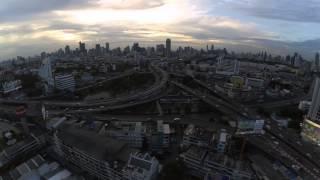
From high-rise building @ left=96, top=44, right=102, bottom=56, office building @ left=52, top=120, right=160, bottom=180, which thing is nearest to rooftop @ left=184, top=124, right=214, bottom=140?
office building @ left=52, top=120, right=160, bottom=180

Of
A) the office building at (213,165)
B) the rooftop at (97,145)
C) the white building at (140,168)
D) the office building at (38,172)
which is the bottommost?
the office building at (38,172)

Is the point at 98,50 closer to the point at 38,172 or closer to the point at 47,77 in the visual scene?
the point at 47,77

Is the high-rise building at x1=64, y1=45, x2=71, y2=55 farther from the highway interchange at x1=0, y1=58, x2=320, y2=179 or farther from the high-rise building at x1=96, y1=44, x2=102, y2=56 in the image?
the highway interchange at x1=0, y1=58, x2=320, y2=179

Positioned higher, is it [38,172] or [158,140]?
[158,140]

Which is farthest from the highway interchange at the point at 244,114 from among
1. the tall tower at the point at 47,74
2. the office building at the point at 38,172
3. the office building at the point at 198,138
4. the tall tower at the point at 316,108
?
the office building at the point at 38,172

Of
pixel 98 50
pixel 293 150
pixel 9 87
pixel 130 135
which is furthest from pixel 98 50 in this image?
pixel 293 150

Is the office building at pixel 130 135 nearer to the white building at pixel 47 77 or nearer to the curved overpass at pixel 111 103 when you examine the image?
the curved overpass at pixel 111 103
